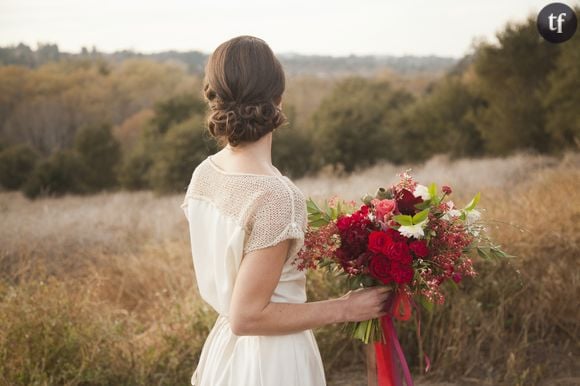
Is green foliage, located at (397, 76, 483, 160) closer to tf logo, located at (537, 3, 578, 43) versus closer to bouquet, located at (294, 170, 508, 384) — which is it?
tf logo, located at (537, 3, 578, 43)

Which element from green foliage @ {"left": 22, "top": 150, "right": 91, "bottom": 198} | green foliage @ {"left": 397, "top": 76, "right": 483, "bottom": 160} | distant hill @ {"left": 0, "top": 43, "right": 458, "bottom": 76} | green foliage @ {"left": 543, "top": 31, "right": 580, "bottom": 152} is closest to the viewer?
green foliage @ {"left": 22, "top": 150, "right": 91, "bottom": 198}

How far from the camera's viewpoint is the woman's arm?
5.94 feet

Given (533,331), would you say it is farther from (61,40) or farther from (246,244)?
(61,40)

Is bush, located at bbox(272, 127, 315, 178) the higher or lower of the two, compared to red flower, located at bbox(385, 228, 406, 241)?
lower

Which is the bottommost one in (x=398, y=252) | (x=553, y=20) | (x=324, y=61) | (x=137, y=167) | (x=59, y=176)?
(x=137, y=167)

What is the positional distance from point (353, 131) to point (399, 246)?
1386 centimetres

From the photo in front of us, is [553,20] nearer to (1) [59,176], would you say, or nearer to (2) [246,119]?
(2) [246,119]

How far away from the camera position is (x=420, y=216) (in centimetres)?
206

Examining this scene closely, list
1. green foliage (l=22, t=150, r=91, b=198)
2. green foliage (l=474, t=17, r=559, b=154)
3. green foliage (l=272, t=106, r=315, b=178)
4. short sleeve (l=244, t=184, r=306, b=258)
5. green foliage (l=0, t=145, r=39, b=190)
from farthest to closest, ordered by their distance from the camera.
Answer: green foliage (l=474, t=17, r=559, b=154) < green foliage (l=272, t=106, r=315, b=178) < green foliage (l=22, t=150, r=91, b=198) < green foliage (l=0, t=145, r=39, b=190) < short sleeve (l=244, t=184, r=306, b=258)

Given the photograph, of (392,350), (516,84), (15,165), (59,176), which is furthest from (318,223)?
(516,84)

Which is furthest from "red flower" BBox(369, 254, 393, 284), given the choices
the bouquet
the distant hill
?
the distant hill

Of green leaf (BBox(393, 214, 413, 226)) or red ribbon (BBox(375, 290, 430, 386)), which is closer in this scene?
green leaf (BBox(393, 214, 413, 226))

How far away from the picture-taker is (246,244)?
73.8 inches

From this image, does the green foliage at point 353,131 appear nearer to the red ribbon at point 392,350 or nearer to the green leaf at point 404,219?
the red ribbon at point 392,350
